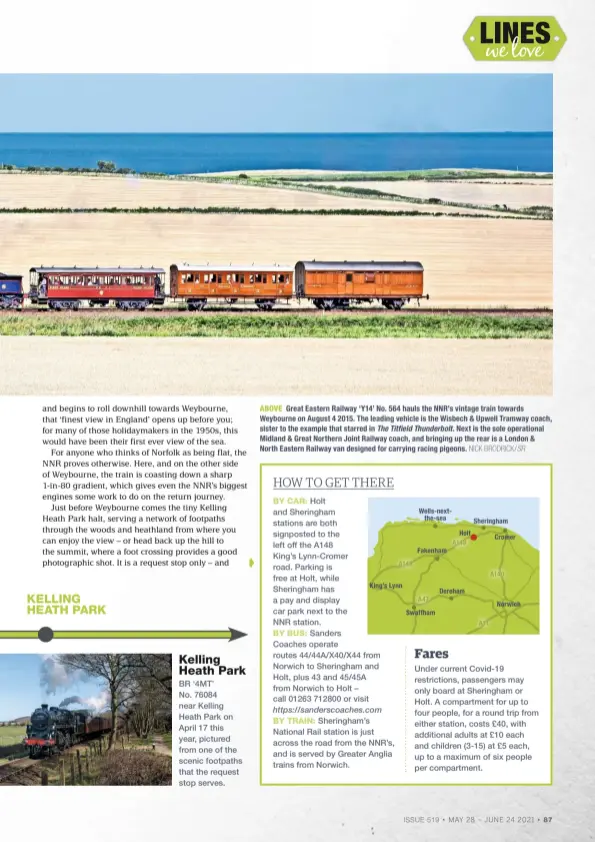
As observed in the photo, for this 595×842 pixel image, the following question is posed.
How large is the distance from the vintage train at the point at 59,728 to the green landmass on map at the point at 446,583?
9.86 feet

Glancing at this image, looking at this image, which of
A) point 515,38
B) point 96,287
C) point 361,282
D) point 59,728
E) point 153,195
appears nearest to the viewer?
point 59,728

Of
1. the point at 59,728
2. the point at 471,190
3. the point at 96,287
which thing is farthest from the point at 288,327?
the point at 59,728

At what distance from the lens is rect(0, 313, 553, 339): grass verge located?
480 inches

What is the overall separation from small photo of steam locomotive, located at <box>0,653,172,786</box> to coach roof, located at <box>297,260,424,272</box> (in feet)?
14.8

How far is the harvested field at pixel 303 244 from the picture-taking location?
39.6 ft

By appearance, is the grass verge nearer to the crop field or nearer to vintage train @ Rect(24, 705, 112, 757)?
the crop field

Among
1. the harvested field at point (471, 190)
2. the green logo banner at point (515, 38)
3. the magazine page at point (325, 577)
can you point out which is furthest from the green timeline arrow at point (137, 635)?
the green logo banner at point (515, 38)

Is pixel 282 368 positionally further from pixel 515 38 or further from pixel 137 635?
Result: pixel 515 38

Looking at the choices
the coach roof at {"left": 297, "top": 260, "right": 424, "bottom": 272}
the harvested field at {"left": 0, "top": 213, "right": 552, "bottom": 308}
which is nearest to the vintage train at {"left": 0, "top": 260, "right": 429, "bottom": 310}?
the coach roof at {"left": 297, "top": 260, "right": 424, "bottom": 272}

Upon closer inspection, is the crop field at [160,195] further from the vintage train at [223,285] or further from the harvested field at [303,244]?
the vintage train at [223,285]

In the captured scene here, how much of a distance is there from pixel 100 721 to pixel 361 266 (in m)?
5.62

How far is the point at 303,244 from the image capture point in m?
12.1

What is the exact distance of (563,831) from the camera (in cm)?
1135

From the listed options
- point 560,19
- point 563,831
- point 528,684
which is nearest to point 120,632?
point 528,684
